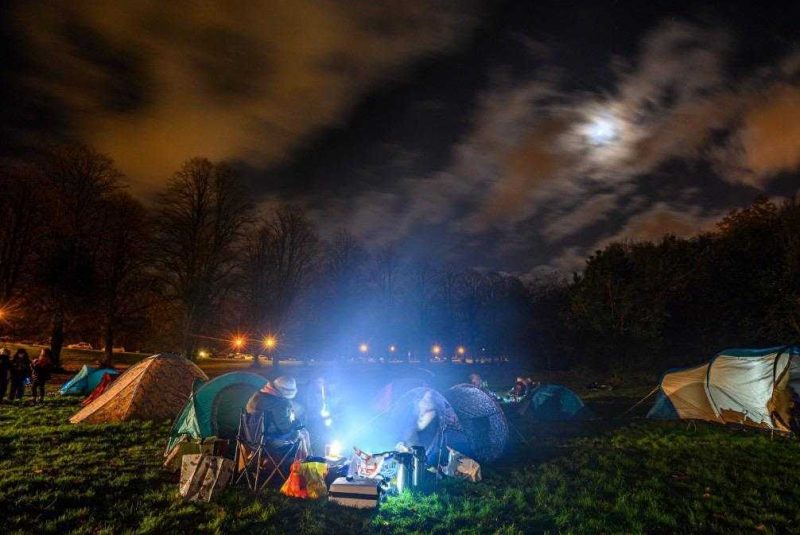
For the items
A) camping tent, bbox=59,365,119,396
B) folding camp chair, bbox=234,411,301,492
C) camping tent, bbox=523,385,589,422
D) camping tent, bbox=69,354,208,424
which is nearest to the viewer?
folding camp chair, bbox=234,411,301,492

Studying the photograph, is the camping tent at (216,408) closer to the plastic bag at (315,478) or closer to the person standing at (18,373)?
the plastic bag at (315,478)

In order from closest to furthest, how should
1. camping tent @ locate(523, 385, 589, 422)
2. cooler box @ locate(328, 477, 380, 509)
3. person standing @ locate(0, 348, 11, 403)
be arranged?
cooler box @ locate(328, 477, 380, 509) → person standing @ locate(0, 348, 11, 403) → camping tent @ locate(523, 385, 589, 422)

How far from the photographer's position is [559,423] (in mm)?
14930

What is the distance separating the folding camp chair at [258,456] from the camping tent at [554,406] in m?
10.6

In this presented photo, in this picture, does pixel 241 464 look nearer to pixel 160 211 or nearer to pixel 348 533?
pixel 348 533

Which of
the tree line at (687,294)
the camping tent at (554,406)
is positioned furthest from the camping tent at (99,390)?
the tree line at (687,294)

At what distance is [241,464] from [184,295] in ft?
64.5

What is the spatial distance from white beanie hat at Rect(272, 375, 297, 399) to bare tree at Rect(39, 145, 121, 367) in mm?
21328

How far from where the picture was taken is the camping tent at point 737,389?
12781mm

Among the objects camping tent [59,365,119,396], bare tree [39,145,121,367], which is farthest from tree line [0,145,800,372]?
camping tent [59,365,119,396]

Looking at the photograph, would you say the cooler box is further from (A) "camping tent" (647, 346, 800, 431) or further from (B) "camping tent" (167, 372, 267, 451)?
(A) "camping tent" (647, 346, 800, 431)

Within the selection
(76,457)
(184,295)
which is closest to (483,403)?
(76,457)

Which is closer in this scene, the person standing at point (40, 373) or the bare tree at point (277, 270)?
the person standing at point (40, 373)

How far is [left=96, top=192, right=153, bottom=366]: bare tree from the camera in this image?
992 inches
